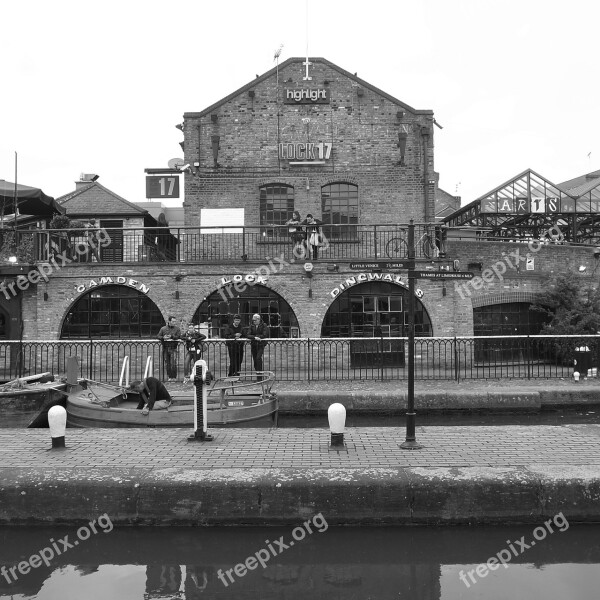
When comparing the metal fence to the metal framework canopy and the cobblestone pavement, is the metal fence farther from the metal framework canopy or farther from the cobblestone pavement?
the metal framework canopy

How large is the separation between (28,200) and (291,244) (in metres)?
8.35

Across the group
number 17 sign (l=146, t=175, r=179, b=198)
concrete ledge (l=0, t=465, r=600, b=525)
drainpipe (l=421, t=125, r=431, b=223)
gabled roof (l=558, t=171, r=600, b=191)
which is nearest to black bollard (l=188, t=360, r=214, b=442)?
concrete ledge (l=0, t=465, r=600, b=525)

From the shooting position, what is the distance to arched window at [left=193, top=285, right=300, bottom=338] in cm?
1891

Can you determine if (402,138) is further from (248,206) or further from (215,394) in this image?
(215,394)

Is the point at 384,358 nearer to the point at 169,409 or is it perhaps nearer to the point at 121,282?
the point at 169,409

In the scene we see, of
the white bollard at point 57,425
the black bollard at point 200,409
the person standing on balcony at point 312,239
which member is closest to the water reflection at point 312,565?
the white bollard at point 57,425

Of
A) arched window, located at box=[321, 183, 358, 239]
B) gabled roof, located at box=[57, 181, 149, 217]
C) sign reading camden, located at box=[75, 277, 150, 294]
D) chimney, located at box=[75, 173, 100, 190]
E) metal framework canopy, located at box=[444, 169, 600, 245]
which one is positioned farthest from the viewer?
chimney, located at box=[75, 173, 100, 190]

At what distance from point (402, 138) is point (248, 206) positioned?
5795 millimetres

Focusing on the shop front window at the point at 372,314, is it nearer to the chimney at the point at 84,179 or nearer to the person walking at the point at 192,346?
the person walking at the point at 192,346

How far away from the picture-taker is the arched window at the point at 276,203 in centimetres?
2173

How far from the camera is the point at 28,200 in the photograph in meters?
19.3

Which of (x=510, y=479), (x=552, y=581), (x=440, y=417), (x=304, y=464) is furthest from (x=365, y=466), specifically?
(x=440, y=417)

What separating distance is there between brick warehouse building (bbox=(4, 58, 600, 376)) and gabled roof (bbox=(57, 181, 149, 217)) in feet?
8.03

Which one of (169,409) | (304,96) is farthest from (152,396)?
(304,96)
